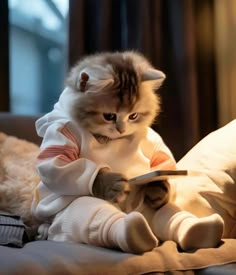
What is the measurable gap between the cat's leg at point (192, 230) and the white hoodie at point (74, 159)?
18cm

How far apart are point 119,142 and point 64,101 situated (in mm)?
177

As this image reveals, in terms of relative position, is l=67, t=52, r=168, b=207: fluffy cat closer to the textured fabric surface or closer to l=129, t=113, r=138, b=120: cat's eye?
l=129, t=113, r=138, b=120: cat's eye

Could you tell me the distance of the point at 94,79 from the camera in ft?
4.12

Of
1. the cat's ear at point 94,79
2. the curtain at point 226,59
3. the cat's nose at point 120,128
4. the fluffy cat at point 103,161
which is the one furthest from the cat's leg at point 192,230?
the curtain at point 226,59

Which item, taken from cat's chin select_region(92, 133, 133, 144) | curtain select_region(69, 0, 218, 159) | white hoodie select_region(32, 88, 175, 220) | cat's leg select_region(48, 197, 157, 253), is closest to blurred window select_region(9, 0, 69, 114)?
curtain select_region(69, 0, 218, 159)

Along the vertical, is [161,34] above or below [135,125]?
above

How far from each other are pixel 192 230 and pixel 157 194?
0.17m

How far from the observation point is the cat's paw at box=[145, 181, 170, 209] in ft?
4.16

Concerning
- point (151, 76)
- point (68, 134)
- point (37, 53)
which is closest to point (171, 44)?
point (37, 53)

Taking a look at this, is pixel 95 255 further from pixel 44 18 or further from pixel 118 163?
pixel 44 18

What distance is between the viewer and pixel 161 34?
2.16m

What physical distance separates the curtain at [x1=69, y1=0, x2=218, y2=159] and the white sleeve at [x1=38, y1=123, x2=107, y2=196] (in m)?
0.82

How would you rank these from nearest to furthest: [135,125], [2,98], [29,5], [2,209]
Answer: [135,125], [2,209], [2,98], [29,5]

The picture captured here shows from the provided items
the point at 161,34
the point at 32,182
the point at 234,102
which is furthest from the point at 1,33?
the point at 234,102
